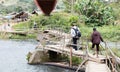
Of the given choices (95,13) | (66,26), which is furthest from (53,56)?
(95,13)

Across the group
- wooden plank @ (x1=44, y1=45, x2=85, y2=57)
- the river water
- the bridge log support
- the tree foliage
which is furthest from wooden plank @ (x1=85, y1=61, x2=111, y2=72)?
the tree foliage

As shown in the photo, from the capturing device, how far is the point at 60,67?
77.4 ft

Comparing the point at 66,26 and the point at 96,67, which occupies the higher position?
the point at 66,26

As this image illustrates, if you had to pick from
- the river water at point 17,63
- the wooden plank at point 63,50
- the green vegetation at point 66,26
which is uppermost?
the green vegetation at point 66,26

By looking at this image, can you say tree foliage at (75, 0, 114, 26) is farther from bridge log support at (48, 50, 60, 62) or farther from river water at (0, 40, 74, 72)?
bridge log support at (48, 50, 60, 62)

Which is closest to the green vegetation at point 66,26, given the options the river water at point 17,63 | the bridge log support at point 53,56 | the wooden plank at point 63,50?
the river water at point 17,63

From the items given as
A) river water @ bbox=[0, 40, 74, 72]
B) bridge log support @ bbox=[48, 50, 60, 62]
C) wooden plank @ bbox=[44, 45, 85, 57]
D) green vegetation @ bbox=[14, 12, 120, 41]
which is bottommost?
river water @ bbox=[0, 40, 74, 72]

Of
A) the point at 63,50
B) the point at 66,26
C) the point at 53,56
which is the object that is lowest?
the point at 53,56

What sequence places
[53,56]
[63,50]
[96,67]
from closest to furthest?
[96,67] → [63,50] → [53,56]

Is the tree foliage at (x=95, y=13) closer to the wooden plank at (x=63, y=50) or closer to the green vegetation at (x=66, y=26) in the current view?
the green vegetation at (x=66, y=26)

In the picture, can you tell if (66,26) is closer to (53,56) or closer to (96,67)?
(53,56)

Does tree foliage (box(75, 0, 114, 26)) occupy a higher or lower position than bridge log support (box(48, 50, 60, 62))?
higher

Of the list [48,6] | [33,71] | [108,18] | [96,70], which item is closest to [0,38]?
[108,18]

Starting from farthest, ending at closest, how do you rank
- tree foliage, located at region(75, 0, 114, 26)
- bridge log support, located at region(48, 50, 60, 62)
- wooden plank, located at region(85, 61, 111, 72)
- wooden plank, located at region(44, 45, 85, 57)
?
tree foliage, located at region(75, 0, 114, 26) → bridge log support, located at region(48, 50, 60, 62) → wooden plank, located at region(44, 45, 85, 57) → wooden plank, located at region(85, 61, 111, 72)
